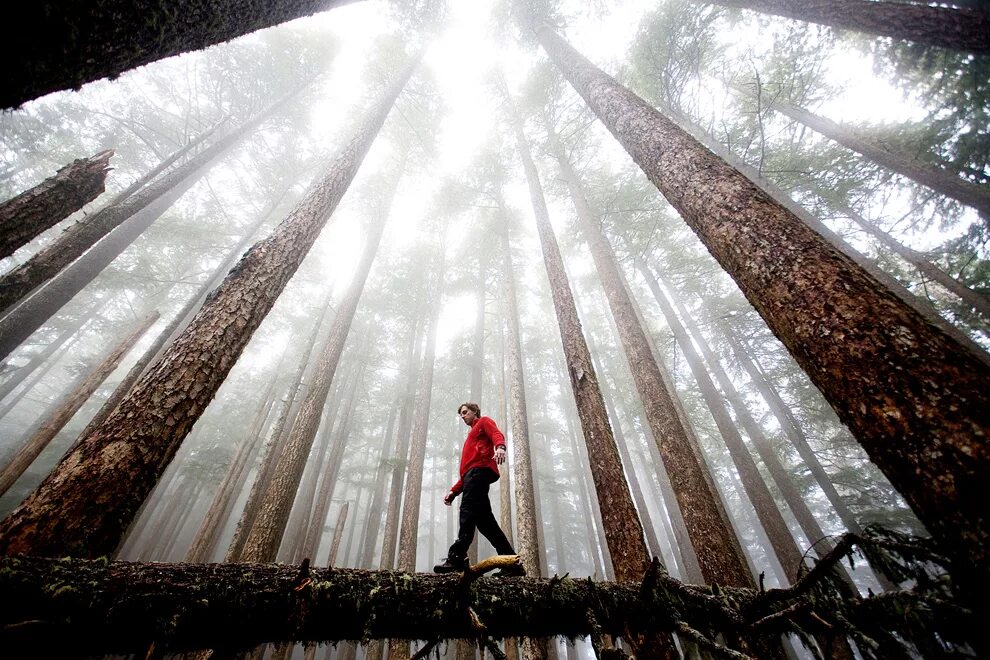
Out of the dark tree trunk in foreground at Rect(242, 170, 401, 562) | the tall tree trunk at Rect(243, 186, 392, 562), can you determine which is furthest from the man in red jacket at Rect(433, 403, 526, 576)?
the tall tree trunk at Rect(243, 186, 392, 562)

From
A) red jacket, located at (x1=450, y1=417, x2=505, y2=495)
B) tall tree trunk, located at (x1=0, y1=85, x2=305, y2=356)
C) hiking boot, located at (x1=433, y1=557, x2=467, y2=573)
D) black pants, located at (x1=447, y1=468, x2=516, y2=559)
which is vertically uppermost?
tall tree trunk, located at (x1=0, y1=85, x2=305, y2=356)

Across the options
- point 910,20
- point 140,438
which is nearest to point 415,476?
point 140,438

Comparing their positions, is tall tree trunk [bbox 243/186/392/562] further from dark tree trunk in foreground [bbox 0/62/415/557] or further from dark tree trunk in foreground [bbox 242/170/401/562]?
dark tree trunk in foreground [bbox 0/62/415/557]

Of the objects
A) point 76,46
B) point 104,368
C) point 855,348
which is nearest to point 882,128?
point 855,348

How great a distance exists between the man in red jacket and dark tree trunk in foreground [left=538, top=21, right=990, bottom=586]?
2.80m

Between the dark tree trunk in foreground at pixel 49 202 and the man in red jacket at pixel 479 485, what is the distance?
5.03 meters

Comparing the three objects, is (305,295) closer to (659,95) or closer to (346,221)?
(346,221)

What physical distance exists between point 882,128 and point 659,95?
551cm

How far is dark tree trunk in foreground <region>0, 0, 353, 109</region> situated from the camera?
151cm

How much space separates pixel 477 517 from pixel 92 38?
4454mm

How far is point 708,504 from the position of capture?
15.6 ft

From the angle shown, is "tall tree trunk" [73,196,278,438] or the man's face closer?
the man's face

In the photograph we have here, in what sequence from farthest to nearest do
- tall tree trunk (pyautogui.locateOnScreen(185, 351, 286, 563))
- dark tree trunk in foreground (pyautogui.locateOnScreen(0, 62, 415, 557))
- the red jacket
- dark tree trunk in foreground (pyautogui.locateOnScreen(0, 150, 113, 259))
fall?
1. tall tree trunk (pyautogui.locateOnScreen(185, 351, 286, 563))
2. the red jacket
3. dark tree trunk in foreground (pyautogui.locateOnScreen(0, 150, 113, 259))
4. dark tree trunk in foreground (pyautogui.locateOnScreen(0, 62, 415, 557))

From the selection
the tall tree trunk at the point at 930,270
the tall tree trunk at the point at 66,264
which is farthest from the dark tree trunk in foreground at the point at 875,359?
the tall tree trunk at the point at 930,270
